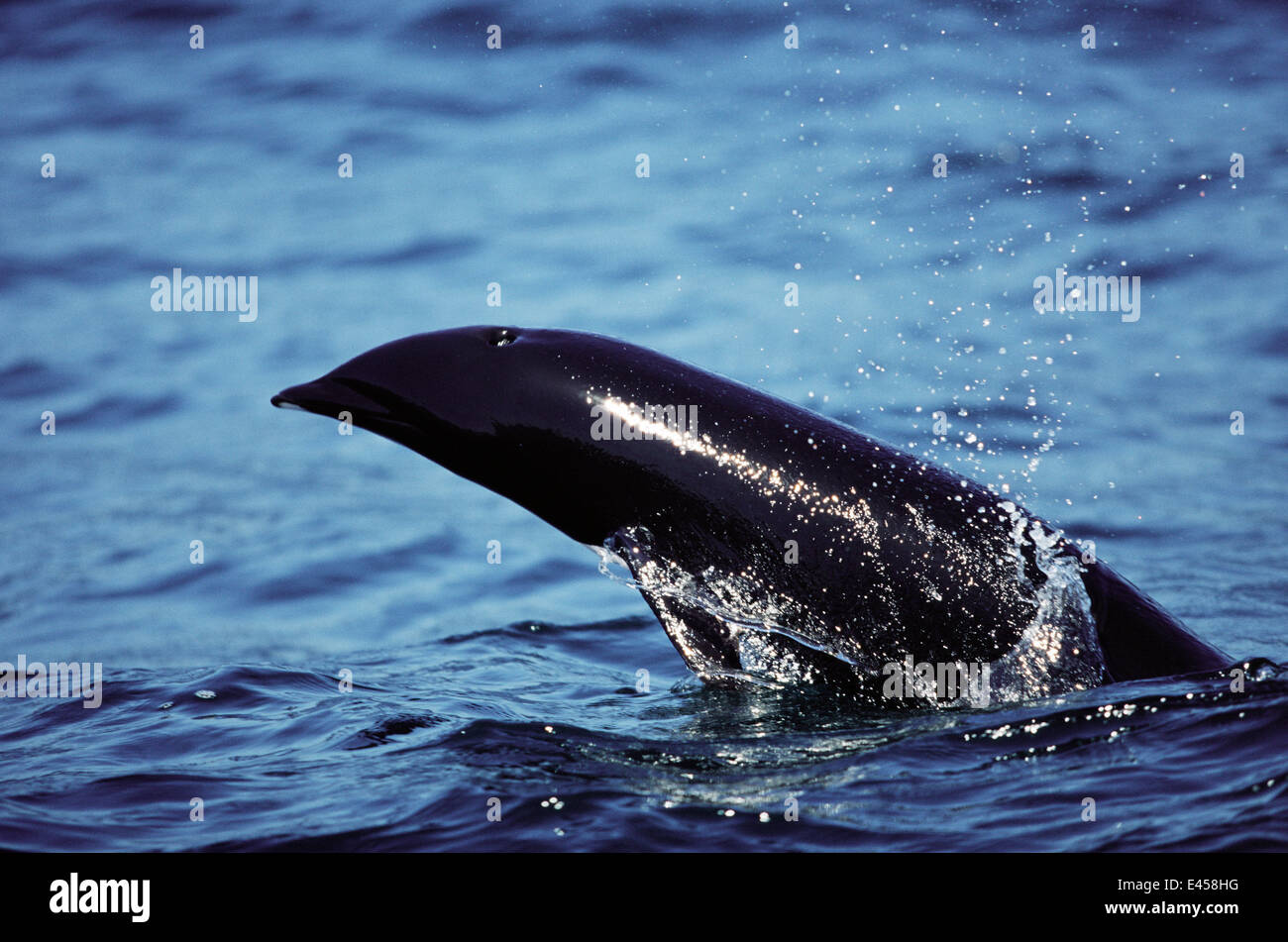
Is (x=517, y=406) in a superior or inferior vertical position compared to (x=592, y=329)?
inferior

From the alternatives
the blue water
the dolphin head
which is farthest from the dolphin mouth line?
the blue water

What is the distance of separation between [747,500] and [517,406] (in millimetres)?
1124

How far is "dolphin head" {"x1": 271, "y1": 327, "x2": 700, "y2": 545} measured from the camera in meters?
6.14

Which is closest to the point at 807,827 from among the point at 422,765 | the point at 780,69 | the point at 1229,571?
the point at 422,765

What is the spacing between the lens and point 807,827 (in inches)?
193

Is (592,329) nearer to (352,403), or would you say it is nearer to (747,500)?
(352,403)

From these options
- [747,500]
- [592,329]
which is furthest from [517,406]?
[592,329]

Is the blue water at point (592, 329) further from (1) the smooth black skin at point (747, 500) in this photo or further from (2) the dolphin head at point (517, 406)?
(2) the dolphin head at point (517, 406)

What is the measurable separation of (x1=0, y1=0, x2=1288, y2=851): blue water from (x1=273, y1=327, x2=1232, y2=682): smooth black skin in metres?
0.35

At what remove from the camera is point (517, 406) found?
6199mm

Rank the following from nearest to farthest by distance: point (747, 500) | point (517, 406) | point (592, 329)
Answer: point (747, 500) < point (517, 406) < point (592, 329)

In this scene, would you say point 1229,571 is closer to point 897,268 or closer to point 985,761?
point 985,761

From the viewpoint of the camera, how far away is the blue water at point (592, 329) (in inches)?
214

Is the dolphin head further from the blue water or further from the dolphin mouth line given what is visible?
the blue water
